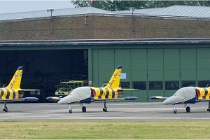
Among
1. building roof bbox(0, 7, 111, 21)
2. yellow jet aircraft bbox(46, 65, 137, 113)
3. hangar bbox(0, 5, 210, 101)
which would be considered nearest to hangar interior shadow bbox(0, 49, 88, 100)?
building roof bbox(0, 7, 111, 21)

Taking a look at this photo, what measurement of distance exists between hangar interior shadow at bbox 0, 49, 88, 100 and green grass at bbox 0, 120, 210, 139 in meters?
47.6

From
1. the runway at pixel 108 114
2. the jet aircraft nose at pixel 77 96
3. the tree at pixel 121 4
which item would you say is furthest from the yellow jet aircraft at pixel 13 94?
the tree at pixel 121 4

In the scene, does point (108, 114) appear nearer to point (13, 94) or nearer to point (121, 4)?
point (13, 94)

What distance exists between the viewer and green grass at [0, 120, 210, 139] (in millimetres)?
32031

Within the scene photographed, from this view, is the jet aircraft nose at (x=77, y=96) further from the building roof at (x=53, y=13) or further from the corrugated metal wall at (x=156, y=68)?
the building roof at (x=53, y=13)

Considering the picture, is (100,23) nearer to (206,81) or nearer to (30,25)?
(30,25)

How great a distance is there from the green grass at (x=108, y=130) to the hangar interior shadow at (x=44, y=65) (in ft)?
156

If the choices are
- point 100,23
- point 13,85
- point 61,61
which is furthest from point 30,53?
point 13,85

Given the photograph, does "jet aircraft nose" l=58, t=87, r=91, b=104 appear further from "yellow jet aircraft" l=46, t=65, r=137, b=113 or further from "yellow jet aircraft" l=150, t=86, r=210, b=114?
"yellow jet aircraft" l=150, t=86, r=210, b=114

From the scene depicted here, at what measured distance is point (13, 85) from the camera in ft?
196

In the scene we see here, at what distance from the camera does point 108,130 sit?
115 feet

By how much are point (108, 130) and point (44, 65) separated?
55838 millimetres

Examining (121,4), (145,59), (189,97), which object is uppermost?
(121,4)

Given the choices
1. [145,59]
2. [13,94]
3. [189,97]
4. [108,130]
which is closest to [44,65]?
[145,59]
